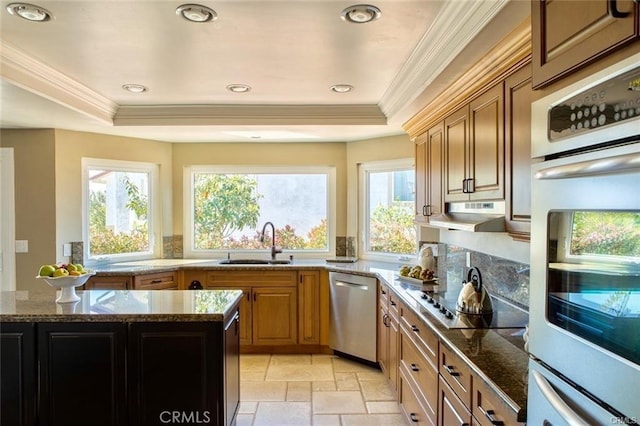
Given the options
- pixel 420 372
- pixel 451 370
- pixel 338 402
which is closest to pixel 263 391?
pixel 338 402

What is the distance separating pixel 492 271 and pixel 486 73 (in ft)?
4.32

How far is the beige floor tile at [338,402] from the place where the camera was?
304cm

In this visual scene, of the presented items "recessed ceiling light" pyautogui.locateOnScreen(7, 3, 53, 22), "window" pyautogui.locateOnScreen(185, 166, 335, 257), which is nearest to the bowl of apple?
"recessed ceiling light" pyautogui.locateOnScreen(7, 3, 53, 22)

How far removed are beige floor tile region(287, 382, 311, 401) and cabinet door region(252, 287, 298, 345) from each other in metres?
0.76

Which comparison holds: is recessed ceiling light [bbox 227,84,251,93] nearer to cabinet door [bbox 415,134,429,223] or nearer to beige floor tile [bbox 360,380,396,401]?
cabinet door [bbox 415,134,429,223]

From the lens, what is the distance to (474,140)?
7.53 feet

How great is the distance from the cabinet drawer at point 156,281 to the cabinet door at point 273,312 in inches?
34.1

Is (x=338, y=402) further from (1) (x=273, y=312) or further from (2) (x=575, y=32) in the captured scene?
(2) (x=575, y=32)

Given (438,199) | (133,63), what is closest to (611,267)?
(438,199)

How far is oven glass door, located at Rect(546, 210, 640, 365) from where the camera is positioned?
771mm

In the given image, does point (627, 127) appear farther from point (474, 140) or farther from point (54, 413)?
point (54, 413)

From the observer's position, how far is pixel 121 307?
8.16 feet

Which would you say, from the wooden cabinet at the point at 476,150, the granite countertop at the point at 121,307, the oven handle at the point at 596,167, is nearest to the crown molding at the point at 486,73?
the wooden cabinet at the point at 476,150

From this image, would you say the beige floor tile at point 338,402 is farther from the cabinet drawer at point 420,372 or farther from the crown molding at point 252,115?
the crown molding at point 252,115
